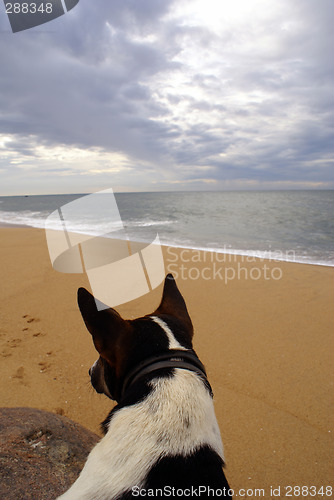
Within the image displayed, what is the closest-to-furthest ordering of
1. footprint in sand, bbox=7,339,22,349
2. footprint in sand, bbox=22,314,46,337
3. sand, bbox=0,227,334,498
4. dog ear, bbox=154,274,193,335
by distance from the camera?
dog ear, bbox=154,274,193,335, sand, bbox=0,227,334,498, footprint in sand, bbox=7,339,22,349, footprint in sand, bbox=22,314,46,337

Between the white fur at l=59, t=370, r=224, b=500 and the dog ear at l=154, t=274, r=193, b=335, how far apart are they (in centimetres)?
51

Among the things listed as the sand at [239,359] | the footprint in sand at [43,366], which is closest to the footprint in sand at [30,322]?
the sand at [239,359]

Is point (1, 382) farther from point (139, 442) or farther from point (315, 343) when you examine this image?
point (315, 343)

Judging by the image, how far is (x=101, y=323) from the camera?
50.6 inches

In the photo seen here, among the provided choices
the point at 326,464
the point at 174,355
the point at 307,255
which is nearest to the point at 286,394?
the point at 326,464

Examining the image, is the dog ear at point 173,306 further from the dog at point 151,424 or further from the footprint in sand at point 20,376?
the footprint in sand at point 20,376

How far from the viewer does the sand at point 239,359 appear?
2.40 metres

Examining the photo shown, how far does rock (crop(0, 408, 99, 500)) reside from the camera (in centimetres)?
140

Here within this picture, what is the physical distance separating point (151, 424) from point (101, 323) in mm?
482

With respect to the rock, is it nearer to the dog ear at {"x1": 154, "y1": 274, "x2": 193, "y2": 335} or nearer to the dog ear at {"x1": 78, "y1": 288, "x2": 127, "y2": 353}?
the dog ear at {"x1": 78, "y1": 288, "x2": 127, "y2": 353}

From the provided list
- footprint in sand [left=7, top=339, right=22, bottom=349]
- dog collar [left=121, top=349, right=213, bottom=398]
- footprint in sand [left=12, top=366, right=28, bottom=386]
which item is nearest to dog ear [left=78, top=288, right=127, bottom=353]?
dog collar [left=121, top=349, right=213, bottom=398]

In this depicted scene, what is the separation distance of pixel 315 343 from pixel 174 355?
11.6 ft

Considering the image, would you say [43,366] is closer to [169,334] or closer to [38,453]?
[38,453]

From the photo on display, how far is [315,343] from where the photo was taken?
3.92m
